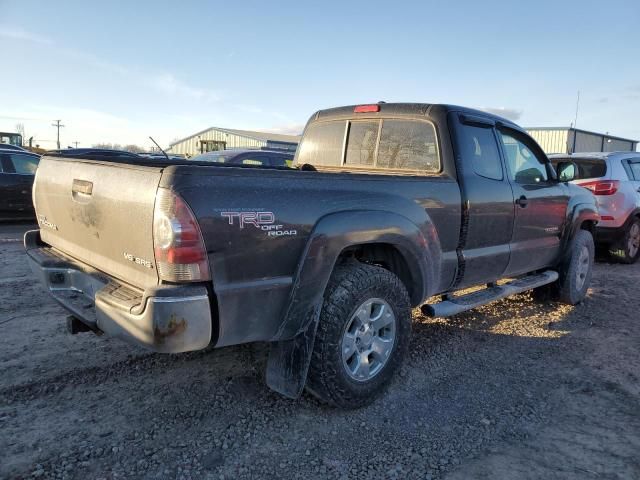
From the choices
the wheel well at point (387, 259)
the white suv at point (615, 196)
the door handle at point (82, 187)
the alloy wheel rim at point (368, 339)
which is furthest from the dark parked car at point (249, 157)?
the alloy wheel rim at point (368, 339)

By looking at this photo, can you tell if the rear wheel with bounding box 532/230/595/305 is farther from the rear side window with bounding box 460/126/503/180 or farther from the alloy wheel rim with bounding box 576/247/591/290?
the rear side window with bounding box 460/126/503/180

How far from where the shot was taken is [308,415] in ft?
10.3

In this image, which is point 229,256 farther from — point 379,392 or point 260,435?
point 379,392

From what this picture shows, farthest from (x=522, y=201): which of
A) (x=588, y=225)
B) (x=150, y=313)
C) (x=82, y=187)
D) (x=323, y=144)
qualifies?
(x=82, y=187)

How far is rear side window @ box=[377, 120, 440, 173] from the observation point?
397 cm

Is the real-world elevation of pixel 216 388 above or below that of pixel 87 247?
below

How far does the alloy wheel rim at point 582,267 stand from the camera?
5641 millimetres

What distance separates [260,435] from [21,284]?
13.6ft

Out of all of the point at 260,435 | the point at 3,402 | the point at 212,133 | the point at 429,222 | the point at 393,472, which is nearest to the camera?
the point at 393,472

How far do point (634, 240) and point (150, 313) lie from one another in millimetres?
8364

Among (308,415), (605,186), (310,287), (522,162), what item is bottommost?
(308,415)

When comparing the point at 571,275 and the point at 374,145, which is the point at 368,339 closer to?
the point at 374,145

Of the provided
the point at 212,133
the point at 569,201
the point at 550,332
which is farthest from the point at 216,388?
the point at 212,133

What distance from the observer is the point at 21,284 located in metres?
5.66
